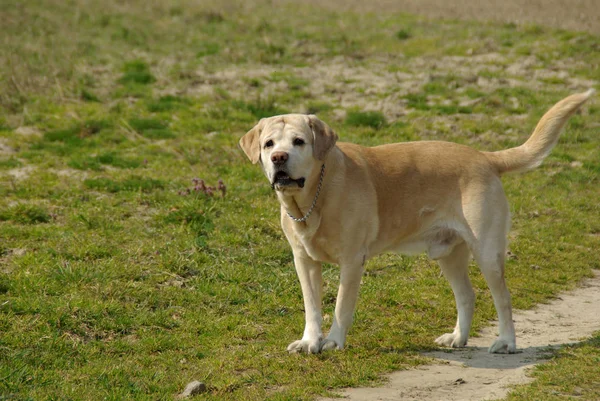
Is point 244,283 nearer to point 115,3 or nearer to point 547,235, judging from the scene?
point 547,235

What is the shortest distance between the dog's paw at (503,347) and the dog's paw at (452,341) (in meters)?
0.32

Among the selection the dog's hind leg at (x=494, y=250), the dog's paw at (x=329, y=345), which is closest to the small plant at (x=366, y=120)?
the dog's hind leg at (x=494, y=250)

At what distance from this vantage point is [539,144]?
695 centimetres

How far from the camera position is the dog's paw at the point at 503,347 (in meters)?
6.45

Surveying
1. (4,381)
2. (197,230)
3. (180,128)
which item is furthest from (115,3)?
(4,381)

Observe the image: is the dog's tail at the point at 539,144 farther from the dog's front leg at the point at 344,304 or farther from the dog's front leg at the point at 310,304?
the dog's front leg at the point at 310,304

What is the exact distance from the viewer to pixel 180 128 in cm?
1308

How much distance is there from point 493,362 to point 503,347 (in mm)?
267

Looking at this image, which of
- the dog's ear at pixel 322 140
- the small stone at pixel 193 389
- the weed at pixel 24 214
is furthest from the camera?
the weed at pixel 24 214

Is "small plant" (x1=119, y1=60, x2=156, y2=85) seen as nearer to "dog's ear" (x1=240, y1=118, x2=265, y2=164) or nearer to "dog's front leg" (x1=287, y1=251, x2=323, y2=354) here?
"dog's ear" (x1=240, y1=118, x2=265, y2=164)

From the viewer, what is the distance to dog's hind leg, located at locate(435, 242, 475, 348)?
677 centimetres

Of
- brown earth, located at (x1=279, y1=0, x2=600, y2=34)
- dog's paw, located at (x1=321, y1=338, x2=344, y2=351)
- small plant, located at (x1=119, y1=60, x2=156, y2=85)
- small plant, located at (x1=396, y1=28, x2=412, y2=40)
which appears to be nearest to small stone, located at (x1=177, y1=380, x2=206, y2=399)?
dog's paw, located at (x1=321, y1=338, x2=344, y2=351)

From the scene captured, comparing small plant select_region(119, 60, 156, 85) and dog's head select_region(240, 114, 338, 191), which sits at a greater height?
dog's head select_region(240, 114, 338, 191)

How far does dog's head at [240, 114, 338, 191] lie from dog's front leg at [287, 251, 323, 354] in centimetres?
74
